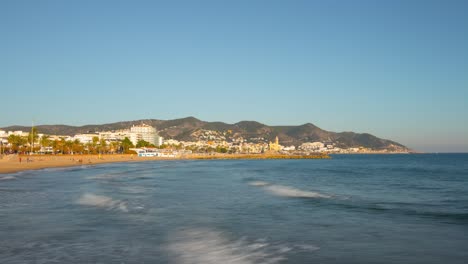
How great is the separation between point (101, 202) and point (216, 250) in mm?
13624

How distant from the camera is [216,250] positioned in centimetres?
1327

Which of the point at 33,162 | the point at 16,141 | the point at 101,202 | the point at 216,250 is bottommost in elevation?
the point at 216,250

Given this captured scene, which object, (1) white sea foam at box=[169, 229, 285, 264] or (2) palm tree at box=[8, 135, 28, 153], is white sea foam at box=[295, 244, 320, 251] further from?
(2) palm tree at box=[8, 135, 28, 153]

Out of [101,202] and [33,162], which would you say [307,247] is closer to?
[101,202]

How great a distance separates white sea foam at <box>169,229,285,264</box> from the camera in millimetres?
12039

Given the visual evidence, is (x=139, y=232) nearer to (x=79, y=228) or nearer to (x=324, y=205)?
(x=79, y=228)

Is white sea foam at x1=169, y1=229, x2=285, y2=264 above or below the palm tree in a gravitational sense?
below

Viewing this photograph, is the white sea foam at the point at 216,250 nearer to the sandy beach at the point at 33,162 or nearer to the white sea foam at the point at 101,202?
the white sea foam at the point at 101,202

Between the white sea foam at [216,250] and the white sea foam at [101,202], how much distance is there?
26.4 feet

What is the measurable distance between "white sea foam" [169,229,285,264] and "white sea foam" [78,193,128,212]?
8048 millimetres

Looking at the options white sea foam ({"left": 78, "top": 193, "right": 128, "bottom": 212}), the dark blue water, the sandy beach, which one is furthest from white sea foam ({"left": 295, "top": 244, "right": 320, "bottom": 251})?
the sandy beach

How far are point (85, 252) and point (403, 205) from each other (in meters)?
18.9

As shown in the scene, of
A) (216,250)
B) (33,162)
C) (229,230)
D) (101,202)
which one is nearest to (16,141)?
(33,162)

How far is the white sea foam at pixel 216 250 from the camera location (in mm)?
12039
